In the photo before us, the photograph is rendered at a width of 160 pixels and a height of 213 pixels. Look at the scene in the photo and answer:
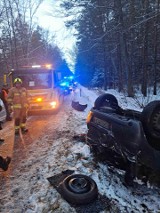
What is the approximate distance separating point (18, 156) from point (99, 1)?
56.4ft

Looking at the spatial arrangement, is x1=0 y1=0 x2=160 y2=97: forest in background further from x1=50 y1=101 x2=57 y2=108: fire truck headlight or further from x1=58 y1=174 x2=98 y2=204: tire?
x1=58 y1=174 x2=98 y2=204: tire

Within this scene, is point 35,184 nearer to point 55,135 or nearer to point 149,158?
point 149,158

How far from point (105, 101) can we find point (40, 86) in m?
7.64

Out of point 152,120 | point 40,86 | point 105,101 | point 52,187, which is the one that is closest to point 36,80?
point 40,86

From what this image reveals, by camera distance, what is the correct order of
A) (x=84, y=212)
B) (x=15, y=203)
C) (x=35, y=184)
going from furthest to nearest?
(x=35, y=184) < (x=15, y=203) < (x=84, y=212)

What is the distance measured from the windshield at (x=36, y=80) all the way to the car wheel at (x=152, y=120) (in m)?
9.34

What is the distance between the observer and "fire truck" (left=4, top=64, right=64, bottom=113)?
Result: 40.4 ft

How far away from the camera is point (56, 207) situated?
11.8 ft

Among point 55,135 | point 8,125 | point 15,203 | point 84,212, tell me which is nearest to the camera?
point 84,212

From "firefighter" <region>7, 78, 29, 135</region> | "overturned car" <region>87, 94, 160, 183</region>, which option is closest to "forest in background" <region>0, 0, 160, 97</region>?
"firefighter" <region>7, 78, 29, 135</region>

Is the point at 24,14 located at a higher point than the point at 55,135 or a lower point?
higher

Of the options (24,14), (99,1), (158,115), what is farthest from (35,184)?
(24,14)

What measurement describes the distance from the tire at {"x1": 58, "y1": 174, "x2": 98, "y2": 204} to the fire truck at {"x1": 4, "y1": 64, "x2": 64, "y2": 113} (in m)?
8.46

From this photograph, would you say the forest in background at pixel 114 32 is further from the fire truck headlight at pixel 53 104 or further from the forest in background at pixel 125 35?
the fire truck headlight at pixel 53 104
